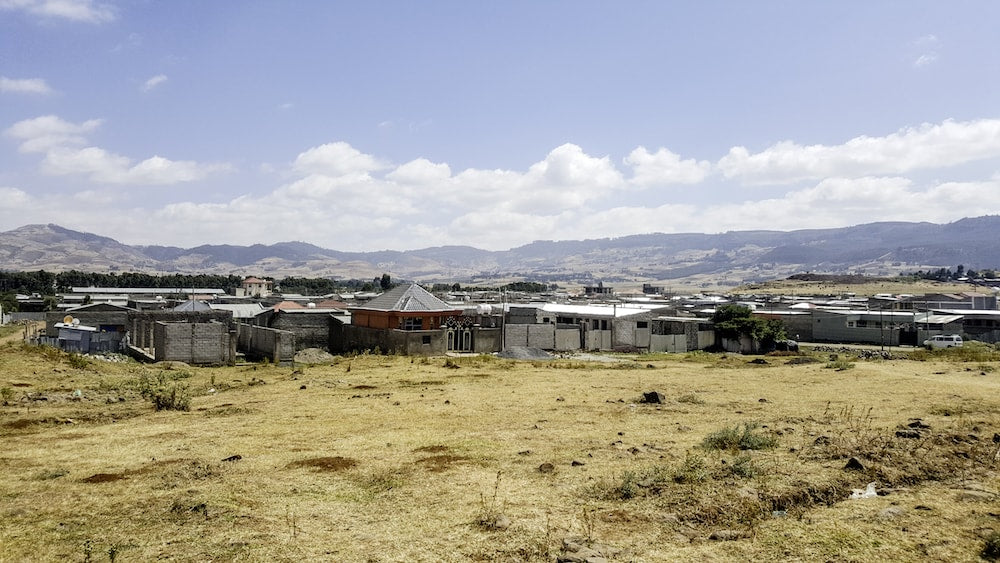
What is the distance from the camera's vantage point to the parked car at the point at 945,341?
49625 millimetres

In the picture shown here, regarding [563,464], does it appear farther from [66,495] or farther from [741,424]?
[66,495]

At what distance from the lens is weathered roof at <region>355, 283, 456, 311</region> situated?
4538 cm

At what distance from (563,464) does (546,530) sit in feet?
12.2

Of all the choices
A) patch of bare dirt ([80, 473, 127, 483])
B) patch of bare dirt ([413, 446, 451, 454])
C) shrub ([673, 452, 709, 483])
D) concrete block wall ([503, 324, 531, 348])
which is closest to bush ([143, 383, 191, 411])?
patch of bare dirt ([80, 473, 127, 483])

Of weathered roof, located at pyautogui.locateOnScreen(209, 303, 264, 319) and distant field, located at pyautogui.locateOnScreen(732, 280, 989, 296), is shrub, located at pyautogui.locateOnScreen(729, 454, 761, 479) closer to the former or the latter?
weathered roof, located at pyautogui.locateOnScreen(209, 303, 264, 319)

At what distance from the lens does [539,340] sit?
46.7 m

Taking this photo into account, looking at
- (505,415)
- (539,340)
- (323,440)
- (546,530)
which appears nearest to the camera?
(546,530)

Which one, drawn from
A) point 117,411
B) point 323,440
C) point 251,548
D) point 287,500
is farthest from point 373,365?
point 251,548

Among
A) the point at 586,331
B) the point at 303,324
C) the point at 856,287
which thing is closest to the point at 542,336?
the point at 586,331

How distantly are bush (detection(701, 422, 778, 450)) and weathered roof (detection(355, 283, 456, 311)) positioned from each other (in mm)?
32179

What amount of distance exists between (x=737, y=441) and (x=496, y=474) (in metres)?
5.49

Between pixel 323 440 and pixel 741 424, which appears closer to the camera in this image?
pixel 323 440

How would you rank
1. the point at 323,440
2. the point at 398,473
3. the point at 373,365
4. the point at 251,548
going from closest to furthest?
the point at 251,548, the point at 398,473, the point at 323,440, the point at 373,365

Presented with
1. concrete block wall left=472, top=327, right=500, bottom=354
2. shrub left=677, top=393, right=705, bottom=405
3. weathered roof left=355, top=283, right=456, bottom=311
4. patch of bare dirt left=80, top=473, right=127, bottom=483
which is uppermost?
weathered roof left=355, top=283, right=456, bottom=311
